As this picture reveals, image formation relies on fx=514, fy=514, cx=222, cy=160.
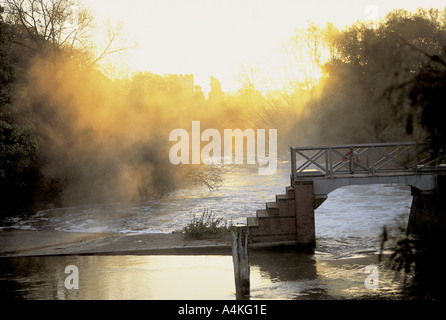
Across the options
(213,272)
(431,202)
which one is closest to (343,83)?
(431,202)

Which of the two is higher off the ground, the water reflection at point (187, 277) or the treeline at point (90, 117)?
the treeline at point (90, 117)

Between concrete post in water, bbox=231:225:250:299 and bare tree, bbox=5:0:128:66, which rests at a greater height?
bare tree, bbox=5:0:128:66

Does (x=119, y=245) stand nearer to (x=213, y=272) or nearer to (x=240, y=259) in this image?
(x=213, y=272)

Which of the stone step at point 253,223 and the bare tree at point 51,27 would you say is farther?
the bare tree at point 51,27

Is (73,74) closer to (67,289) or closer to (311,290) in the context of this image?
(67,289)

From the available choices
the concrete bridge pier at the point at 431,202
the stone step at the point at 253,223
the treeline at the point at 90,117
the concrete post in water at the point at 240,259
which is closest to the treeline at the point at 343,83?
the treeline at the point at 90,117

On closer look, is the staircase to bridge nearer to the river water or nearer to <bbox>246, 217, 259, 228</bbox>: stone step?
<bbox>246, 217, 259, 228</bbox>: stone step

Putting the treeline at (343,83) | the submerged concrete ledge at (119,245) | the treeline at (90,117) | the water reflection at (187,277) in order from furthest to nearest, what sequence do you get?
the treeline at (343,83), the treeline at (90,117), the submerged concrete ledge at (119,245), the water reflection at (187,277)

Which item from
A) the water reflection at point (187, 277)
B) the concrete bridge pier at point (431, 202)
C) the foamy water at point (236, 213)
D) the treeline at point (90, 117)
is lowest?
the water reflection at point (187, 277)

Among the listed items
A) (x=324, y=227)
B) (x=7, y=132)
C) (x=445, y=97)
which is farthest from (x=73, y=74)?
(x=445, y=97)

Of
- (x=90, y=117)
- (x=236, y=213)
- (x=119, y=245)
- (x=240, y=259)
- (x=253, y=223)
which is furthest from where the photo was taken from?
(x=90, y=117)

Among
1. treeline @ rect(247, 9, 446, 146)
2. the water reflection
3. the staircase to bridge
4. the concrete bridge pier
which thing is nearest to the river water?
the water reflection

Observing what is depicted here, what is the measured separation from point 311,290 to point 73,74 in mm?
30530

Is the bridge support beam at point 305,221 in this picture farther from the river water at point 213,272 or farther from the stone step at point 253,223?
the stone step at point 253,223
